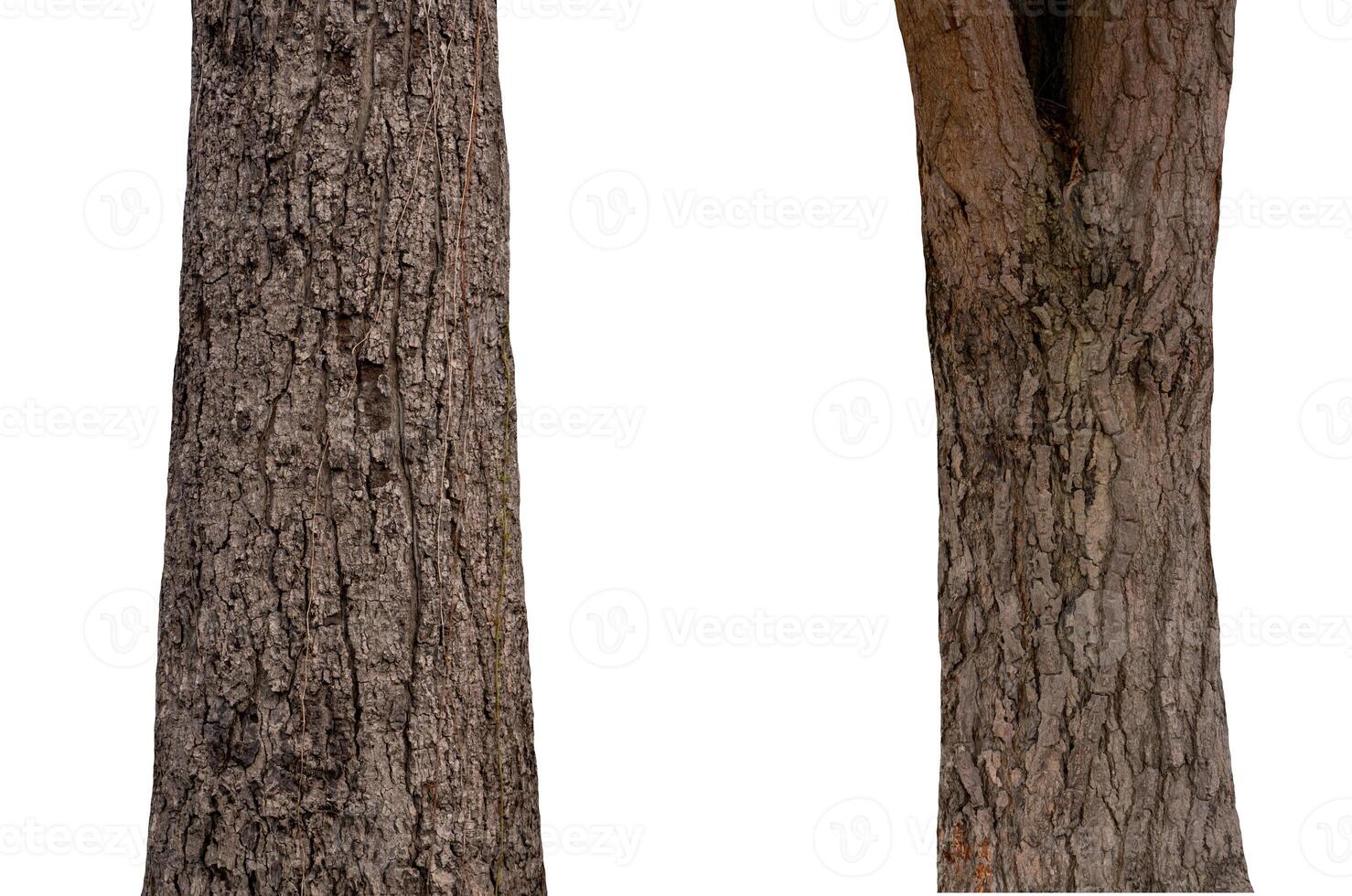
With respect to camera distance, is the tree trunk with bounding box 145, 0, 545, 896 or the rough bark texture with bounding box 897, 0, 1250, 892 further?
the rough bark texture with bounding box 897, 0, 1250, 892

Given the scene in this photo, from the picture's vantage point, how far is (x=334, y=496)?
370 centimetres

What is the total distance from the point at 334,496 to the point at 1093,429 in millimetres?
2584

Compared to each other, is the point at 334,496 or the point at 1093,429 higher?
the point at 1093,429

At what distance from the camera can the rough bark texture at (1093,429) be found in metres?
4.86

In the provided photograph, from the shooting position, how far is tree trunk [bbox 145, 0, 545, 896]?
366 centimetres

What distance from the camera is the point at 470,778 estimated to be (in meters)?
3.78

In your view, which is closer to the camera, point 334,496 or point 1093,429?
point 334,496

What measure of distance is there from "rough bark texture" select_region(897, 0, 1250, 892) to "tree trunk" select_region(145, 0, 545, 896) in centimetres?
188

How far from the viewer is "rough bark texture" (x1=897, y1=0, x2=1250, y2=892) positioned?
191 inches

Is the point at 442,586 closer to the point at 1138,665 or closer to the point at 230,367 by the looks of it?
the point at 230,367

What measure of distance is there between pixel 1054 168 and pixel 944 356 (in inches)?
29.1

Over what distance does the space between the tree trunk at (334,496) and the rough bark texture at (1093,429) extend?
73.9 inches

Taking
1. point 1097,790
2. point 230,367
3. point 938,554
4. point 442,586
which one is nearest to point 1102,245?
point 938,554

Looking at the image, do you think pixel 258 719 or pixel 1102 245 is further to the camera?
pixel 1102 245
